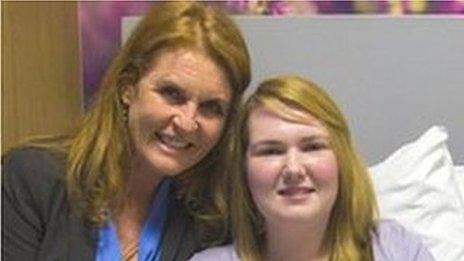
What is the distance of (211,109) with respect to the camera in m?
1.51

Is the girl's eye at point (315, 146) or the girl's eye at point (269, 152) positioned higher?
the girl's eye at point (315, 146)

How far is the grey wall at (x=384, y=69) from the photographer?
6.40ft

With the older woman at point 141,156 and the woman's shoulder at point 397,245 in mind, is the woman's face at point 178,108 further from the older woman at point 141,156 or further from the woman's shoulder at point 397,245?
the woman's shoulder at point 397,245

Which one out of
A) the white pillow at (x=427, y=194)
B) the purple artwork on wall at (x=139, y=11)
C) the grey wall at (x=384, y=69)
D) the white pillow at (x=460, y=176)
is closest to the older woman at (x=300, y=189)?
the white pillow at (x=427, y=194)

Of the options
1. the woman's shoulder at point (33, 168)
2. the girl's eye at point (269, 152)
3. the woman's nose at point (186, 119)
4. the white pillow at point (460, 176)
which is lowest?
the white pillow at point (460, 176)

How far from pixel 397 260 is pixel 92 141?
590 mm

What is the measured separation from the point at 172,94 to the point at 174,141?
3.2 inches

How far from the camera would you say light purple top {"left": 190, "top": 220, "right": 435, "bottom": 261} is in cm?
150

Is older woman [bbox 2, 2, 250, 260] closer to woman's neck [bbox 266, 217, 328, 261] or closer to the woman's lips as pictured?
the woman's lips

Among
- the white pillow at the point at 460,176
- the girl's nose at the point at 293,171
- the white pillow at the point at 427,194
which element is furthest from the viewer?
the white pillow at the point at 460,176

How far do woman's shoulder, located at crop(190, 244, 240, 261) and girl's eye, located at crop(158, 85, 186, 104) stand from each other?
0.95 ft

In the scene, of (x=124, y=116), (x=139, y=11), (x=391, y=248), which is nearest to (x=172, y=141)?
(x=124, y=116)

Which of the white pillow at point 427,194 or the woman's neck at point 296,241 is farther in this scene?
the white pillow at point 427,194

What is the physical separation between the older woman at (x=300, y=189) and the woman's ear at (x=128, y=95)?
0.20m
